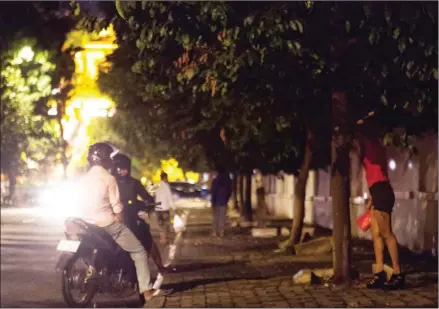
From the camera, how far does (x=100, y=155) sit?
10328mm

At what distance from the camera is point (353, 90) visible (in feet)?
34.7

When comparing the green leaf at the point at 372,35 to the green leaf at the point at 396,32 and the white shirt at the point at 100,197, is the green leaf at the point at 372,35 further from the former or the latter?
the white shirt at the point at 100,197

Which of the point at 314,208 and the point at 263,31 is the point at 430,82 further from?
the point at 314,208

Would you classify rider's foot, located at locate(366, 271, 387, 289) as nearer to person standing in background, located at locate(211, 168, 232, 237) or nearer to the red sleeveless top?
the red sleeveless top

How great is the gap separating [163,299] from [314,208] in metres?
17.9

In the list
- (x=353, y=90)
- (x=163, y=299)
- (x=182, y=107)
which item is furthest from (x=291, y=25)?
(x=182, y=107)

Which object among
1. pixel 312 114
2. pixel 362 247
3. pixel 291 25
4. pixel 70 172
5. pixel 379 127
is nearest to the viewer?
pixel 291 25

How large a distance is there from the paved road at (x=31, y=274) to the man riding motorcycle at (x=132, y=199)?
969 mm

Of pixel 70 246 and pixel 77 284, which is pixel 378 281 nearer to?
pixel 77 284

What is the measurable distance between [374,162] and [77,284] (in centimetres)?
359

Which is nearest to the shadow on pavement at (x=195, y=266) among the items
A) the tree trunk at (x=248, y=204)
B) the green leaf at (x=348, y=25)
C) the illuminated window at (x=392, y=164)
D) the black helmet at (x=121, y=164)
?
the black helmet at (x=121, y=164)

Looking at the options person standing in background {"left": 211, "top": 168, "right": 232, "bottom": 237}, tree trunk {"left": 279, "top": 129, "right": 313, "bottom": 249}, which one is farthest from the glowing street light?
tree trunk {"left": 279, "top": 129, "right": 313, "bottom": 249}

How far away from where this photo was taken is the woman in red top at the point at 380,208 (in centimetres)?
1056

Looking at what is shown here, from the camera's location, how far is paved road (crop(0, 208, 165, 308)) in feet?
37.0
